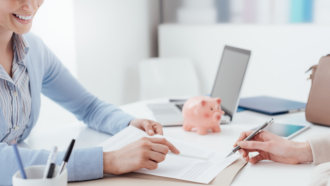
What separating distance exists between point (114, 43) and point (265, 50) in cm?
109

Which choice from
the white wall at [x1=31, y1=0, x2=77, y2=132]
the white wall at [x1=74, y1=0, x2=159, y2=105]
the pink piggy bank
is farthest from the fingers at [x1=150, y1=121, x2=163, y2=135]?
the white wall at [x1=74, y1=0, x2=159, y2=105]

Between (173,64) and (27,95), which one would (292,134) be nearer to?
(27,95)

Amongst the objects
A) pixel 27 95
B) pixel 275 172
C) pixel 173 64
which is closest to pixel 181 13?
pixel 173 64

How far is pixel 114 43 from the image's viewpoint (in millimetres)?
2561

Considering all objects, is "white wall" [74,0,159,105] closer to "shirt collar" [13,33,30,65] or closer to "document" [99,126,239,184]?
"shirt collar" [13,33,30,65]

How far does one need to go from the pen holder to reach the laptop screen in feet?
2.66

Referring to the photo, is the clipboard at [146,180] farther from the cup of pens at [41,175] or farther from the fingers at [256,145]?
the cup of pens at [41,175]

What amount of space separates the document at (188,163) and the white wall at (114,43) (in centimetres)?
142

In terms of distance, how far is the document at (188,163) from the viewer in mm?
749

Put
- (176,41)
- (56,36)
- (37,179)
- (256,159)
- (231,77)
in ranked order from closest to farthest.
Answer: (37,179) < (256,159) < (231,77) < (56,36) < (176,41)

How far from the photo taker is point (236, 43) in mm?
2418

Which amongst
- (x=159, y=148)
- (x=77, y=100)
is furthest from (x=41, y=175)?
(x=77, y=100)

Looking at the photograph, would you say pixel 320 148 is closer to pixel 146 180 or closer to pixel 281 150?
pixel 281 150

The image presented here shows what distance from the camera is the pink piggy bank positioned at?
1.09 meters
